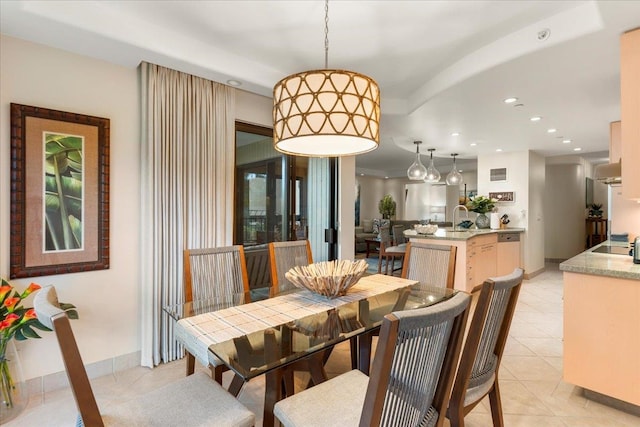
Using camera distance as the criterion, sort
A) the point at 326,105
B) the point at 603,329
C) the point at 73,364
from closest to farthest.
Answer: the point at 73,364 → the point at 326,105 → the point at 603,329

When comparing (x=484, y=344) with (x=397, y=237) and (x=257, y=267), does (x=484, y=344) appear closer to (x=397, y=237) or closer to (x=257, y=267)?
(x=257, y=267)

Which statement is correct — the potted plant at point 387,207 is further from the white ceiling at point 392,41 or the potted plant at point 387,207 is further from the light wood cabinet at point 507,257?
the white ceiling at point 392,41

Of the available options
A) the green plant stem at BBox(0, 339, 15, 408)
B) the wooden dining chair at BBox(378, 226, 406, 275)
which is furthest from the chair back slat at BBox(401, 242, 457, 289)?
the wooden dining chair at BBox(378, 226, 406, 275)

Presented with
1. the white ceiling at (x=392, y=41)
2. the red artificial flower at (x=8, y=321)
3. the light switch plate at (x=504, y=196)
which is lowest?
the red artificial flower at (x=8, y=321)

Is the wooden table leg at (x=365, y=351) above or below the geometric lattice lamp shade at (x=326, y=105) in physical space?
below

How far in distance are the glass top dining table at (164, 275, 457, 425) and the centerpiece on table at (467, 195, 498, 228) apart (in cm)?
414

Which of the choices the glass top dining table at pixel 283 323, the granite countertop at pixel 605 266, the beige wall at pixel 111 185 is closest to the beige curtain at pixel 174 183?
the beige wall at pixel 111 185

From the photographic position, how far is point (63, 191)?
7.61ft

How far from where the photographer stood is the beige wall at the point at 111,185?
7.13 ft

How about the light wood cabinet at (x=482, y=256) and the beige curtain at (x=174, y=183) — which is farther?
the light wood cabinet at (x=482, y=256)

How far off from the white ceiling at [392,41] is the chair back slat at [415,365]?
201 cm

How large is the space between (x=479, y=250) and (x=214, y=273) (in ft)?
13.2

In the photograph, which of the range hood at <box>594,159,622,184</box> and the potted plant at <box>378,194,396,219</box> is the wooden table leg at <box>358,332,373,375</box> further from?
the potted plant at <box>378,194,396,219</box>

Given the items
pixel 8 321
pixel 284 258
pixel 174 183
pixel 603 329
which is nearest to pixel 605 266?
pixel 603 329
